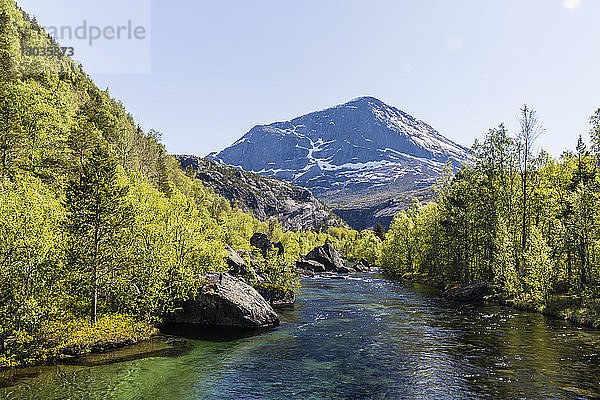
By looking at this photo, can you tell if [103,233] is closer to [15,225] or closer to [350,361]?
[15,225]

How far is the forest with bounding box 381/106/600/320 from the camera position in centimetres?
4250

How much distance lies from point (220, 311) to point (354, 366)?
1622 cm

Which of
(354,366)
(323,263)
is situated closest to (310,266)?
(323,263)

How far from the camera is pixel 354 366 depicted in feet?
83.0

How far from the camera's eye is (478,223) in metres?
63.7

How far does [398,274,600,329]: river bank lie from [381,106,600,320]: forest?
0.19 m

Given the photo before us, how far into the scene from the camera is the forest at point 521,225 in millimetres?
42500

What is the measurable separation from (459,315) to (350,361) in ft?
70.7

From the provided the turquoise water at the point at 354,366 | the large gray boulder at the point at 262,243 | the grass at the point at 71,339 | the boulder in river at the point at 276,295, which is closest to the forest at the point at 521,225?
the turquoise water at the point at 354,366

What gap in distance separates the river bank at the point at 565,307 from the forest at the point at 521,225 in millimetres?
195

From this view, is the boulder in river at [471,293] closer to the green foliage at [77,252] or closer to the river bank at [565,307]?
the river bank at [565,307]

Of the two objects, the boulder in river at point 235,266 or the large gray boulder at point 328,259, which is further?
the large gray boulder at point 328,259

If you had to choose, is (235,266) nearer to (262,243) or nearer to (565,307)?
(262,243)

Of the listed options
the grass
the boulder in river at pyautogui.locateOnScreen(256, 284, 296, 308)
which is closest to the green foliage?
the grass
